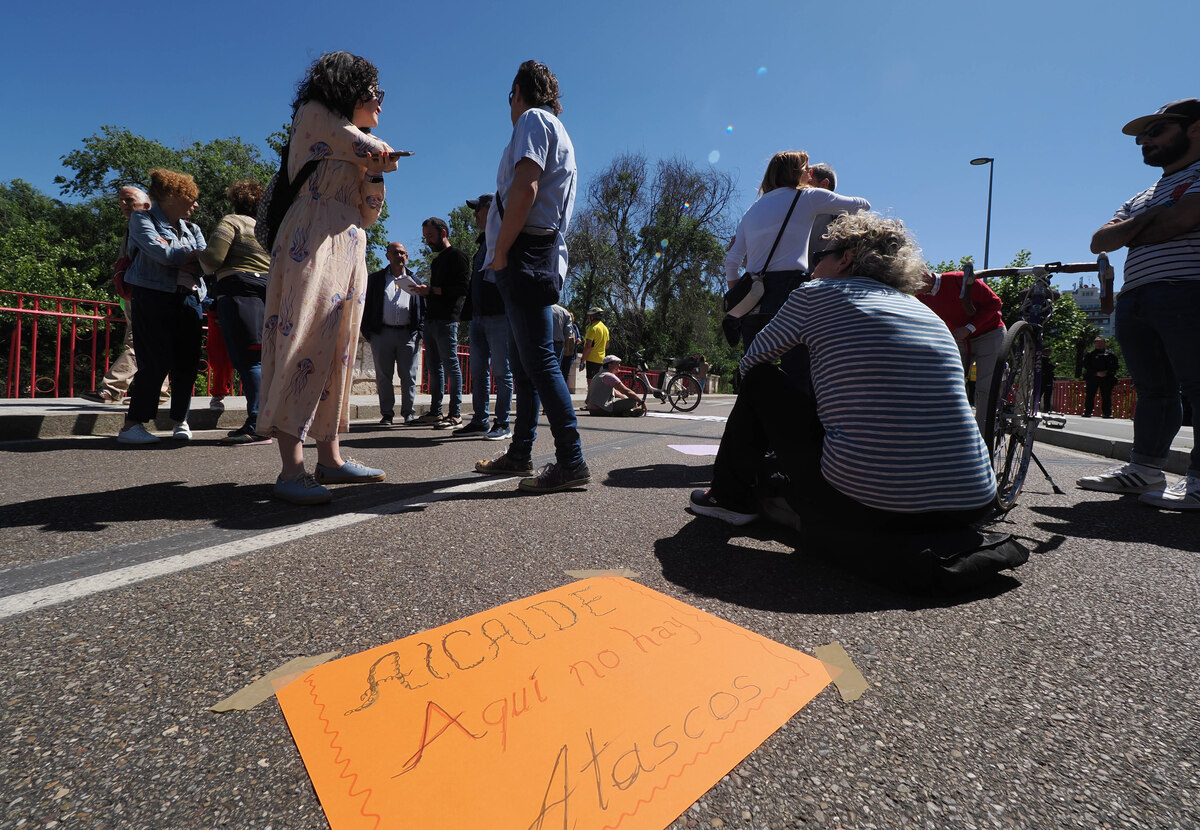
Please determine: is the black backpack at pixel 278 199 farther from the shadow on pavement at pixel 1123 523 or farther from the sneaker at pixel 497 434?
the shadow on pavement at pixel 1123 523

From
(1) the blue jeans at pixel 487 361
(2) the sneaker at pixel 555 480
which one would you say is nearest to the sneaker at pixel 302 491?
(2) the sneaker at pixel 555 480

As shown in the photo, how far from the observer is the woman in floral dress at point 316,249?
249 centimetres

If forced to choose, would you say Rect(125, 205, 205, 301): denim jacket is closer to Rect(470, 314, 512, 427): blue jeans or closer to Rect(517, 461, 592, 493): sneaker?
Rect(470, 314, 512, 427): blue jeans

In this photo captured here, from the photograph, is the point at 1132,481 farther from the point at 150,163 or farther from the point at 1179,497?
the point at 150,163

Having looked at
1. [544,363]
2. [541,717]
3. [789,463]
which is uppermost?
[544,363]

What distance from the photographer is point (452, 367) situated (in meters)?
6.21

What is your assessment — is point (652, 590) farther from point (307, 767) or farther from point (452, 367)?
point (452, 367)

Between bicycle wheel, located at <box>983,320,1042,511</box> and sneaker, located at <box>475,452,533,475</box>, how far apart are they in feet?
7.75

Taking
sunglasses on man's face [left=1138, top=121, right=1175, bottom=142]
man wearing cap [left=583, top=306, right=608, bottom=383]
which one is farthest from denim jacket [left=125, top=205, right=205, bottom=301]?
man wearing cap [left=583, top=306, right=608, bottom=383]

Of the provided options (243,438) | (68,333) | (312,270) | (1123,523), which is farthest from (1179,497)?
(68,333)

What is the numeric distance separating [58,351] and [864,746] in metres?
8.21

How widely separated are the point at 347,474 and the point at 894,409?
2.50 meters

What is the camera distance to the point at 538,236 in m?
2.98

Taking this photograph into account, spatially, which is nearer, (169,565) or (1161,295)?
(169,565)
